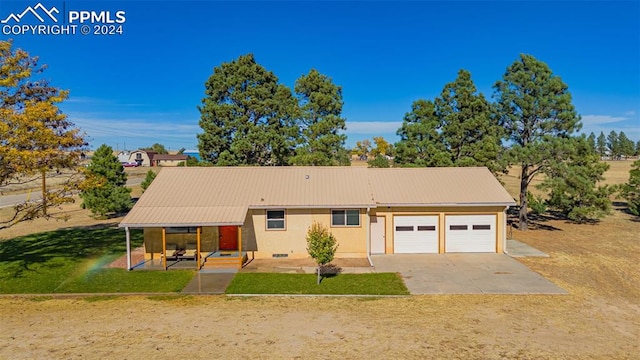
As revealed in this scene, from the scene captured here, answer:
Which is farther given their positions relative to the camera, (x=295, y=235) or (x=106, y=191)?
(x=106, y=191)

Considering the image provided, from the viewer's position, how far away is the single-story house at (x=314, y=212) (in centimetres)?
1922

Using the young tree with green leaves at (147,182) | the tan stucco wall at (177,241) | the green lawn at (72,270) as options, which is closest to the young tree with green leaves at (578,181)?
the tan stucco wall at (177,241)

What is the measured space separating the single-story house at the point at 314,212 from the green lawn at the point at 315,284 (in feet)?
6.84

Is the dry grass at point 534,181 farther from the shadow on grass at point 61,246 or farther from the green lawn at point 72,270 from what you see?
the shadow on grass at point 61,246

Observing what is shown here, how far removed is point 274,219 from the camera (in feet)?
64.0

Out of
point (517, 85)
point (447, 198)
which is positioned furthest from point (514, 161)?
point (447, 198)

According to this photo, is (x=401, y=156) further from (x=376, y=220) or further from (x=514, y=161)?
(x=376, y=220)

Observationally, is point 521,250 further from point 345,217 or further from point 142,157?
point 142,157

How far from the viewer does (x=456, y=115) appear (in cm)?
2827

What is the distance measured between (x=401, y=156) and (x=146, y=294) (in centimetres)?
2047

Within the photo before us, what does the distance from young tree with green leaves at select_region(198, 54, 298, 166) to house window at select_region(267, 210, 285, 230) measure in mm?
11950

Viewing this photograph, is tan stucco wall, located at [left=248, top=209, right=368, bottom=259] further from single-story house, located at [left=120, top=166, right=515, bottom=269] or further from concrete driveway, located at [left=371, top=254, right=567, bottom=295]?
concrete driveway, located at [left=371, top=254, right=567, bottom=295]

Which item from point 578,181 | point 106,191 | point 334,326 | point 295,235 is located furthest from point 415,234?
point 106,191

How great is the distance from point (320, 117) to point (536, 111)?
15285mm
